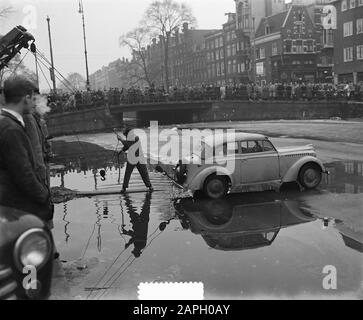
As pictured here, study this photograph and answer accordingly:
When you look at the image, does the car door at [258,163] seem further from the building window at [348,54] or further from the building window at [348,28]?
the building window at [348,28]

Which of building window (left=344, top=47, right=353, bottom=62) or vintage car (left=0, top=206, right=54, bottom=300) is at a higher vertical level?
building window (left=344, top=47, right=353, bottom=62)

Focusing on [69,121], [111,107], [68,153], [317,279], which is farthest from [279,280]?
[111,107]

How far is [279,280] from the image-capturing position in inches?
193

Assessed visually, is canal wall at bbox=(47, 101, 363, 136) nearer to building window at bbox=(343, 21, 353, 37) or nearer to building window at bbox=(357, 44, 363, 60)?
building window at bbox=(357, 44, 363, 60)

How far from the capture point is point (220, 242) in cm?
656

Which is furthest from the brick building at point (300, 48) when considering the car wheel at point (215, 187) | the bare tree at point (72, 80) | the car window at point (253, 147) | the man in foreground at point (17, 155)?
the man in foreground at point (17, 155)

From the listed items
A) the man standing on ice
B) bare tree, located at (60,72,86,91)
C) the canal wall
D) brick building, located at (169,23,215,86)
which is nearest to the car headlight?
the man standing on ice

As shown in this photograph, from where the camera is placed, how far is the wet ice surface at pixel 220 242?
4.91 m

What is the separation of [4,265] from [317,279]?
3.44 meters

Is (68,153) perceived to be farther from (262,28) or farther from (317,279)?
(262,28)

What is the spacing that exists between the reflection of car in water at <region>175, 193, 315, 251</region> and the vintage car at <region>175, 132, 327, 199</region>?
0.32 m

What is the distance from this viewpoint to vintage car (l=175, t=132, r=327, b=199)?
9.45 metres

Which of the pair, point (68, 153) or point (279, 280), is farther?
point (68, 153)

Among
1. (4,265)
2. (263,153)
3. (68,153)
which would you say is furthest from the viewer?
(68,153)
